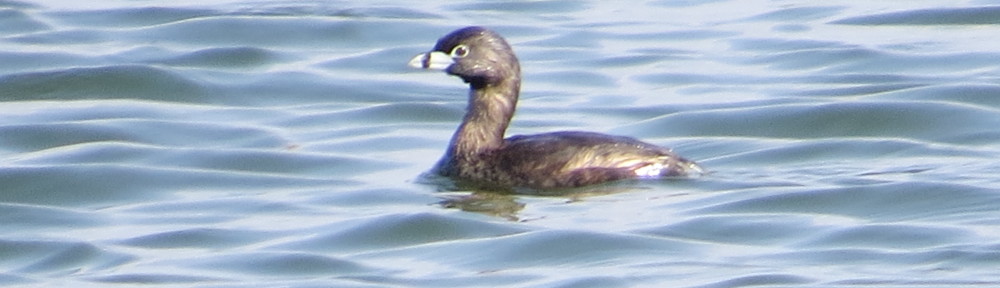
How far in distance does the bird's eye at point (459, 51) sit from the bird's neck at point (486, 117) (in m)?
0.27

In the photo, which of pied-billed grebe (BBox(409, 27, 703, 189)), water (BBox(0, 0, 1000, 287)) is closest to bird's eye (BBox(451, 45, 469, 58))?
pied-billed grebe (BBox(409, 27, 703, 189))

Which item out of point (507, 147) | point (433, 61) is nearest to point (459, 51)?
point (433, 61)

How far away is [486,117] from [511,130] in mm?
2411

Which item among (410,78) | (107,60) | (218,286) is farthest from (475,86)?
(107,60)

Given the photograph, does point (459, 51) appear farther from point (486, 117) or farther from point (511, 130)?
point (511, 130)

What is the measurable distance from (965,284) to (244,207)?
4207 millimetres

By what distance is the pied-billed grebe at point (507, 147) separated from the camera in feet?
42.6

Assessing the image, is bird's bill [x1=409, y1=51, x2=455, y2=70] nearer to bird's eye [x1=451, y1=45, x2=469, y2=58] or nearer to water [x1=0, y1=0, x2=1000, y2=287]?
bird's eye [x1=451, y1=45, x2=469, y2=58]

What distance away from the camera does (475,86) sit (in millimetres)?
13977

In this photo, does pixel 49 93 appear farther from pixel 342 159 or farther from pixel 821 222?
pixel 821 222

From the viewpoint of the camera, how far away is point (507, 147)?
44.2ft

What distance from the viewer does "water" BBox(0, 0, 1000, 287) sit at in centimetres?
1143

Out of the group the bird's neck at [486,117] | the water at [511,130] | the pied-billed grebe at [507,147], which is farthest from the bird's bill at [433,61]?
the water at [511,130]

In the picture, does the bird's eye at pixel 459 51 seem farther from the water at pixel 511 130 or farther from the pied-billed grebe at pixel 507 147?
the water at pixel 511 130
